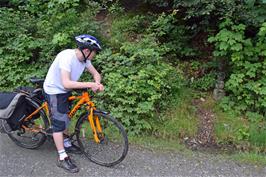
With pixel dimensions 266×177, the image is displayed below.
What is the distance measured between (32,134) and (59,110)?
0.81m

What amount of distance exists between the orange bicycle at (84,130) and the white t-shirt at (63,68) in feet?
0.84

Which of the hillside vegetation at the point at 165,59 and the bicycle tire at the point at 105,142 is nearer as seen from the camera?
the bicycle tire at the point at 105,142

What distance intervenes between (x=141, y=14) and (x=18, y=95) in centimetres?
386

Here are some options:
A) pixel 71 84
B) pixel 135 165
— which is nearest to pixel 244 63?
pixel 135 165

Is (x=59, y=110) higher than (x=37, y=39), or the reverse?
(x=37, y=39)

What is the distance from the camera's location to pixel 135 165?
15.0 ft

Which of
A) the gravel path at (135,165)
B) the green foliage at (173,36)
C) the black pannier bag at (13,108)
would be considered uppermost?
the green foliage at (173,36)

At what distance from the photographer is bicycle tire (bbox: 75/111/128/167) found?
437 centimetres

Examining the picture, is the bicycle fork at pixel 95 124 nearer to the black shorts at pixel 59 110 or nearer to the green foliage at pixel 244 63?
the black shorts at pixel 59 110

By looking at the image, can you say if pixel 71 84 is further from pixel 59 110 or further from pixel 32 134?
pixel 32 134

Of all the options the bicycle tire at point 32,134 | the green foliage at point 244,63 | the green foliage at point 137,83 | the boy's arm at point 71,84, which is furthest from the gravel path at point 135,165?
the green foliage at point 244,63

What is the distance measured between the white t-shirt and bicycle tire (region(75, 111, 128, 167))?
0.54 meters

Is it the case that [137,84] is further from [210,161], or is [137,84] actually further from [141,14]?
[141,14]

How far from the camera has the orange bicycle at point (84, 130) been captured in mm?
4398
